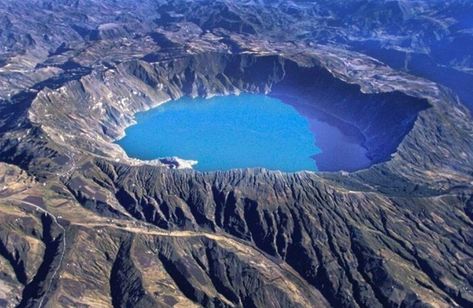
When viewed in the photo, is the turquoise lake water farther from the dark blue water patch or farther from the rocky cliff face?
the rocky cliff face

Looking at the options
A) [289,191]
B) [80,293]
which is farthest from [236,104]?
[80,293]

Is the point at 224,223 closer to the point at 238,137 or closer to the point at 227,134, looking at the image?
the point at 238,137

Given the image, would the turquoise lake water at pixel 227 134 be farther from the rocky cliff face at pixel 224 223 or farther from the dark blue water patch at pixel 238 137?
the rocky cliff face at pixel 224 223

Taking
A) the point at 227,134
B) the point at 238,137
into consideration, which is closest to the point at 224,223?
the point at 238,137

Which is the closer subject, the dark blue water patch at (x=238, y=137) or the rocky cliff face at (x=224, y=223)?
the rocky cliff face at (x=224, y=223)

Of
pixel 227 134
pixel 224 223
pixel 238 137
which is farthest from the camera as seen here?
pixel 227 134

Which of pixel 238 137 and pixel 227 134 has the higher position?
pixel 238 137

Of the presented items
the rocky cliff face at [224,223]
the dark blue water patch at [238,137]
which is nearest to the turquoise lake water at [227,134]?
the dark blue water patch at [238,137]

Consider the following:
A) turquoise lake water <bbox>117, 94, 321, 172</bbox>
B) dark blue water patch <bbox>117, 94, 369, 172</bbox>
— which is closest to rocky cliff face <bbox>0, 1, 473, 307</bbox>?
dark blue water patch <bbox>117, 94, 369, 172</bbox>
